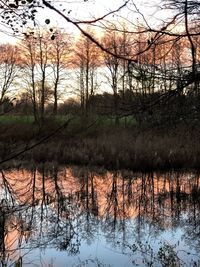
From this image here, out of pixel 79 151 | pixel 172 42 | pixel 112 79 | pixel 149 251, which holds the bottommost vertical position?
pixel 149 251

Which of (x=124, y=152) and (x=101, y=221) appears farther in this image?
(x=124, y=152)

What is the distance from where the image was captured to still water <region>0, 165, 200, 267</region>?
8797mm

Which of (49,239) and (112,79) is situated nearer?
(49,239)

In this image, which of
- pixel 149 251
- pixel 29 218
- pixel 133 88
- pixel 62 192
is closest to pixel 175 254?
pixel 149 251

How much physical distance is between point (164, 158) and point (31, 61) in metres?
18.4

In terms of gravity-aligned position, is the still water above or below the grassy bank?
below

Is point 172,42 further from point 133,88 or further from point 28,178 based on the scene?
point 28,178

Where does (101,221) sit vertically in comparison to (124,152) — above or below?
below

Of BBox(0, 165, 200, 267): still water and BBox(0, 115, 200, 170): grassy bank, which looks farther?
BBox(0, 115, 200, 170): grassy bank

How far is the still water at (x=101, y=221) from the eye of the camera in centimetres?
880

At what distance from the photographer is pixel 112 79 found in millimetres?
34406

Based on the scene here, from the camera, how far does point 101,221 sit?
1130 cm

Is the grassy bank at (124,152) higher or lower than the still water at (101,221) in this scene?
higher

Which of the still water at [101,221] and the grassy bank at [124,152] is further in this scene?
the grassy bank at [124,152]
